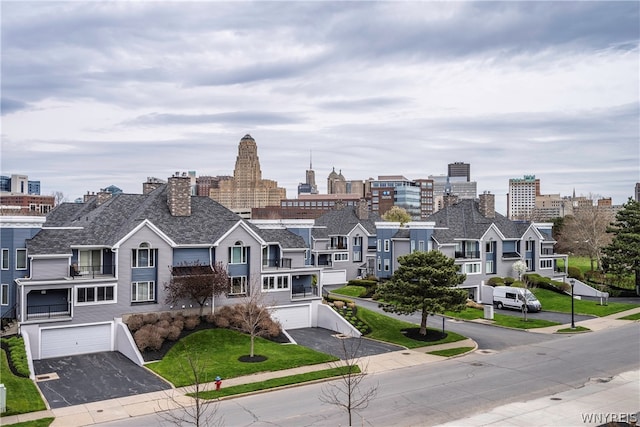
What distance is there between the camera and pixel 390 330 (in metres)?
42.0

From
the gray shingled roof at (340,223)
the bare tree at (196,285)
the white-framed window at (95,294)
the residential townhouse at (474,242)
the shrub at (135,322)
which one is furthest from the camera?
the gray shingled roof at (340,223)

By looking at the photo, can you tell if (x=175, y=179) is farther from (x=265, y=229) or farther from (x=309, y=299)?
(x=309, y=299)

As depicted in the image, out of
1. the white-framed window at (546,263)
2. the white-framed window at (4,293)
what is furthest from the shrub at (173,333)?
the white-framed window at (546,263)

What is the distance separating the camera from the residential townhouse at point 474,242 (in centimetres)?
6100

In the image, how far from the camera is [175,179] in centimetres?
4359

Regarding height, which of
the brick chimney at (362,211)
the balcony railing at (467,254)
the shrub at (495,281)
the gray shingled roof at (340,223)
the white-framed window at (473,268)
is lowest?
the shrub at (495,281)

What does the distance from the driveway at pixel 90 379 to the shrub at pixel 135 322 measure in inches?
73.0

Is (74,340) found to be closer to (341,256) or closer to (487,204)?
(341,256)

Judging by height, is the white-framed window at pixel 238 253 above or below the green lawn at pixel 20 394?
above

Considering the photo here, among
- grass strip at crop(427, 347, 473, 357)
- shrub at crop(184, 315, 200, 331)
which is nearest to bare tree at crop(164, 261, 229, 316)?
shrub at crop(184, 315, 200, 331)

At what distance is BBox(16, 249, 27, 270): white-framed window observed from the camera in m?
36.9

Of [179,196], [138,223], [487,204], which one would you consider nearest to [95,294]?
[138,223]

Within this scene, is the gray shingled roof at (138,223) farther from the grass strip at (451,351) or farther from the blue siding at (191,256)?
the grass strip at (451,351)

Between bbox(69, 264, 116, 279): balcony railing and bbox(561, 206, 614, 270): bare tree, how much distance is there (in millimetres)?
65605
